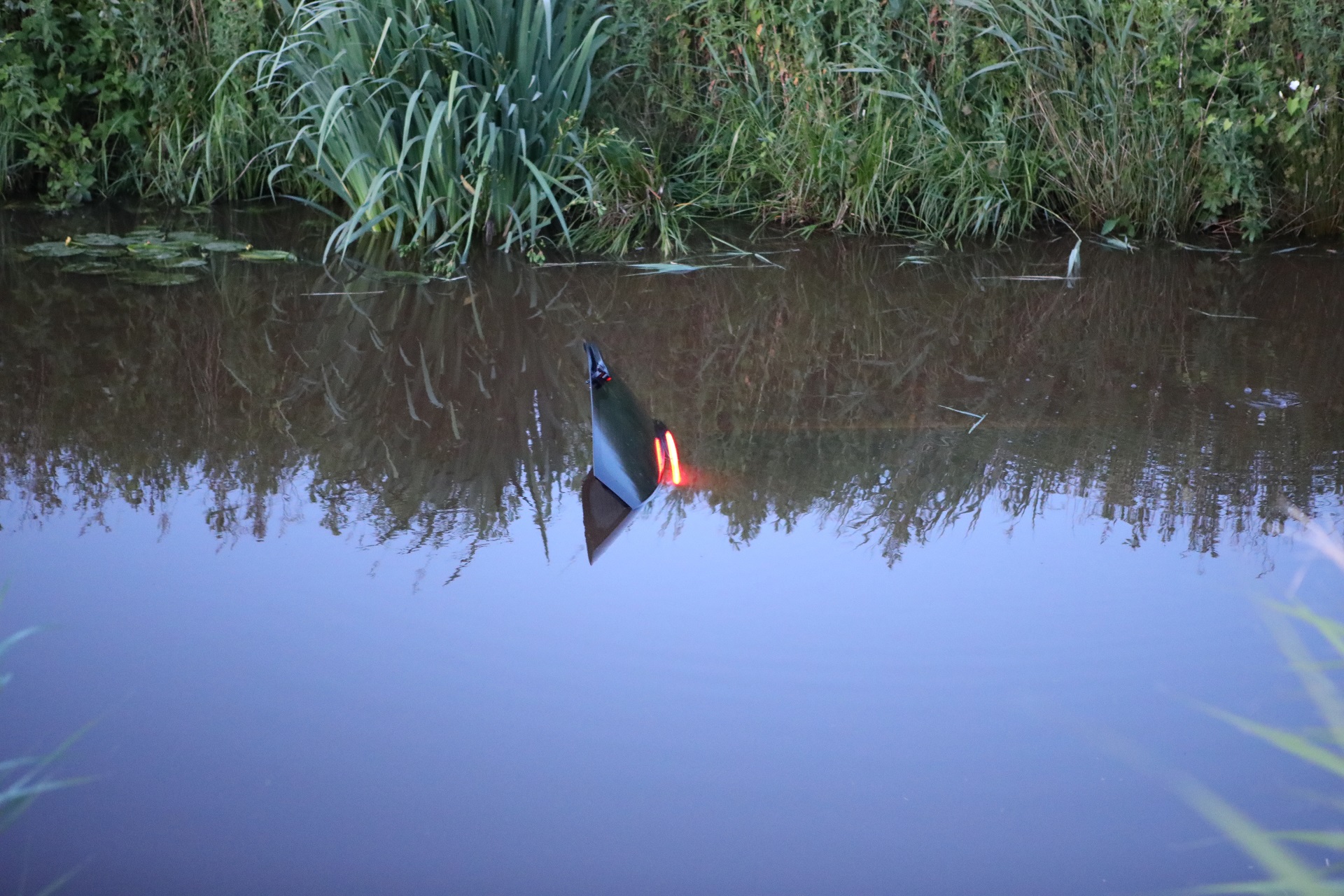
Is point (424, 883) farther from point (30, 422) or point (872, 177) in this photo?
point (872, 177)

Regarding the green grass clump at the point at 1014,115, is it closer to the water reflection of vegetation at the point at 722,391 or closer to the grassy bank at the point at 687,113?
the grassy bank at the point at 687,113

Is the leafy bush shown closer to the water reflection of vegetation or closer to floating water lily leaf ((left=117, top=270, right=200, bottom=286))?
floating water lily leaf ((left=117, top=270, right=200, bottom=286))

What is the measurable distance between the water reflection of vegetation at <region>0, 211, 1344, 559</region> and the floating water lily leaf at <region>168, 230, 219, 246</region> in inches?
11.0

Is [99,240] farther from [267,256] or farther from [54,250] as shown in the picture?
[267,256]

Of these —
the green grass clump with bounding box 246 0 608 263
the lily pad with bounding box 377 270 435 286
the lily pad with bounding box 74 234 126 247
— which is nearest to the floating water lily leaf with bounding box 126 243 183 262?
the lily pad with bounding box 74 234 126 247

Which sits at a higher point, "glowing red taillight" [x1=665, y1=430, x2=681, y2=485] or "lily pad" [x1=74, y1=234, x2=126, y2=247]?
"lily pad" [x1=74, y1=234, x2=126, y2=247]

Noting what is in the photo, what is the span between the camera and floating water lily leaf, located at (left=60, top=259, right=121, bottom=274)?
12.6 feet

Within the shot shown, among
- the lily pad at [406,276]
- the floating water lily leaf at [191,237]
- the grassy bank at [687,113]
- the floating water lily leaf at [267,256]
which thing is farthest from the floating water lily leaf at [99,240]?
the lily pad at [406,276]

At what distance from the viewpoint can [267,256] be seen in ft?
13.3

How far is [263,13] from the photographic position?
4.64 meters

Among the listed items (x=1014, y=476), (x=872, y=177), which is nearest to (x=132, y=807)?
(x=1014, y=476)

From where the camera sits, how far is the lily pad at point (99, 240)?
4.09 meters

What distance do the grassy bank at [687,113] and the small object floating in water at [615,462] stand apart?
59.0 inches

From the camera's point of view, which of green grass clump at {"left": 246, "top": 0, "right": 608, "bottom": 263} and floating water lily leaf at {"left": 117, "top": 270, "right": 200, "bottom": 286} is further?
green grass clump at {"left": 246, "top": 0, "right": 608, "bottom": 263}
